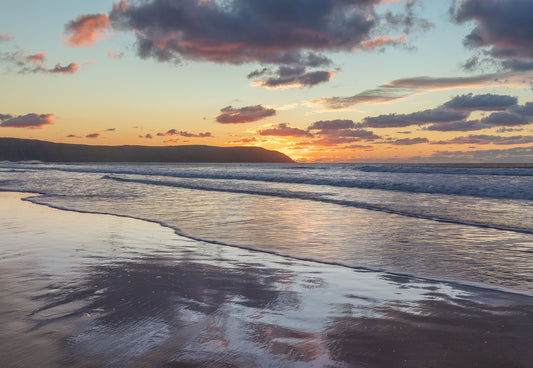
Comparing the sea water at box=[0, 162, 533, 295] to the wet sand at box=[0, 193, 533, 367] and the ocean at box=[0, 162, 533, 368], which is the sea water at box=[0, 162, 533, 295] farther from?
the wet sand at box=[0, 193, 533, 367]

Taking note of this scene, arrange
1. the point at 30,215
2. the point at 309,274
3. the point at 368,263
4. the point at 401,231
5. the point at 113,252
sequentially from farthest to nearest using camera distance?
1. the point at 30,215
2. the point at 401,231
3. the point at 113,252
4. the point at 368,263
5. the point at 309,274

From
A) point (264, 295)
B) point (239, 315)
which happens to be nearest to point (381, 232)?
point (264, 295)

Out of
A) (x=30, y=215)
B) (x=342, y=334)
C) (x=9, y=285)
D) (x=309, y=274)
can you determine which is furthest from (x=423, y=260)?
(x=30, y=215)

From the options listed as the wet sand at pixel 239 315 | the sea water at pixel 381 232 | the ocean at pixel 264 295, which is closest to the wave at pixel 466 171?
the sea water at pixel 381 232

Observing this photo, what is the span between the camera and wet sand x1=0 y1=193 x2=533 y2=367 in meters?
2.63

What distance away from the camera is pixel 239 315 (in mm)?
3410

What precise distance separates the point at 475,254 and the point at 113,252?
5911 mm

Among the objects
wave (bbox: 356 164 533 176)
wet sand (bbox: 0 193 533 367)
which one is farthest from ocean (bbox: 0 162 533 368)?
wave (bbox: 356 164 533 176)

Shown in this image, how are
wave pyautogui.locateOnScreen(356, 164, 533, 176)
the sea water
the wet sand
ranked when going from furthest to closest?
wave pyautogui.locateOnScreen(356, 164, 533, 176) < the sea water < the wet sand

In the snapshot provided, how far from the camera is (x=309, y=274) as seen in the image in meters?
4.89

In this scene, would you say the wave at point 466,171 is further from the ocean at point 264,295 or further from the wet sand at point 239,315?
the wet sand at point 239,315

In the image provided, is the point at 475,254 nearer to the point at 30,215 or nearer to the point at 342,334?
the point at 342,334

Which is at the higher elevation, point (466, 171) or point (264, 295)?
point (466, 171)

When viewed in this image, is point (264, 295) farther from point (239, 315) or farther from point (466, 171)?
point (466, 171)
